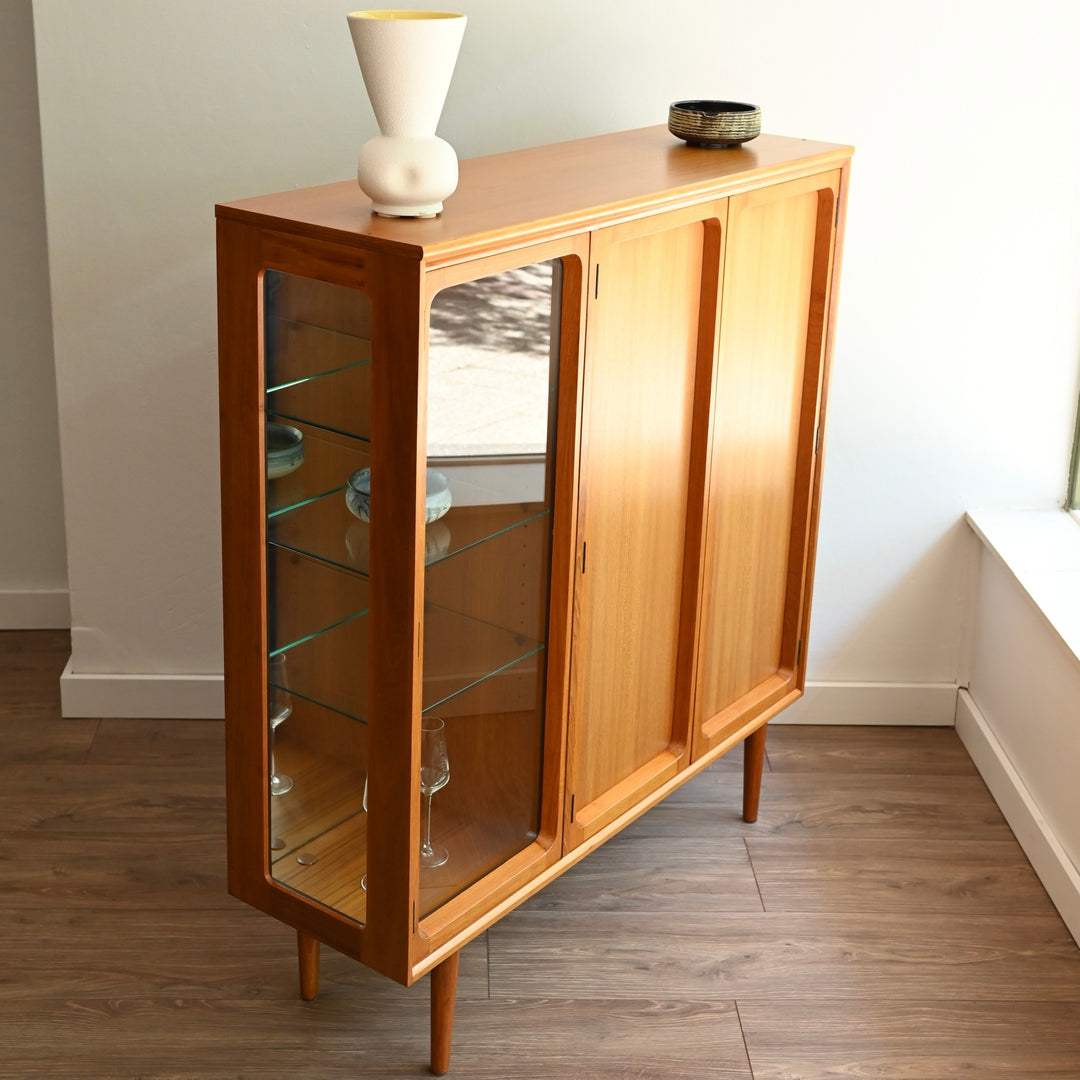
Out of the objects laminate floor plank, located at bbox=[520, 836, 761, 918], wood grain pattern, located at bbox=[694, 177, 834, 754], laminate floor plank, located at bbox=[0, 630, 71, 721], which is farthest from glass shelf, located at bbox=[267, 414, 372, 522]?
laminate floor plank, located at bbox=[0, 630, 71, 721]

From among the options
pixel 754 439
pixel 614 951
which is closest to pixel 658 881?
pixel 614 951

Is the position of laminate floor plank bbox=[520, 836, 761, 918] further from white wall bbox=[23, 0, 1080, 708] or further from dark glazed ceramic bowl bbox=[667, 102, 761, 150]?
dark glazed ceramic bowl bbox=[667, 102, 761, 150]

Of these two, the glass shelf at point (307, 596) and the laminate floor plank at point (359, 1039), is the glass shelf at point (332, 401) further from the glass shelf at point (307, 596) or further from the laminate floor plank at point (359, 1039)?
the laminate floor plank at point (359, 1039)

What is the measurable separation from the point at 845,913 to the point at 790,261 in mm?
1187

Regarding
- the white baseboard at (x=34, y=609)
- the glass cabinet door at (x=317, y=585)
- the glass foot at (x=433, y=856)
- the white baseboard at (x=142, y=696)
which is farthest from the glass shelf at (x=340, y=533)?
the white baseboard at (x=34, y=609)

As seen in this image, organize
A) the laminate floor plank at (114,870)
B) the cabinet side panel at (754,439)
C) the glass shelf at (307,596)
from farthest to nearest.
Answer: the laminate floor plank at (114,870) < the cabinet side panel at (754,439) < the glass shelf at (307,596)

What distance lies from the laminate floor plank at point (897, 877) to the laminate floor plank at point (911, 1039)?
0.86 feet

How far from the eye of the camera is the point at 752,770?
8.82 ft

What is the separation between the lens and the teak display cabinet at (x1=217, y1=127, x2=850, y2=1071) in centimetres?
168

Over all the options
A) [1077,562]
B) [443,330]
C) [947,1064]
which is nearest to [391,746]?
[443,330]

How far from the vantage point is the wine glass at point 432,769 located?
6.32ft

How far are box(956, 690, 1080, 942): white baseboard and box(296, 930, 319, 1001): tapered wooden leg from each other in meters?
1.35

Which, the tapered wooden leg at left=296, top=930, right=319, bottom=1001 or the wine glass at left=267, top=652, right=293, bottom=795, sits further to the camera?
the tapered wooden leg at left=296, top=930, right=319, bottom=1001

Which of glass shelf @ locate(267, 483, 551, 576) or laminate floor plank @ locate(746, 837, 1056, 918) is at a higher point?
glass shelf @ locate(267, 483, 551, 576)
